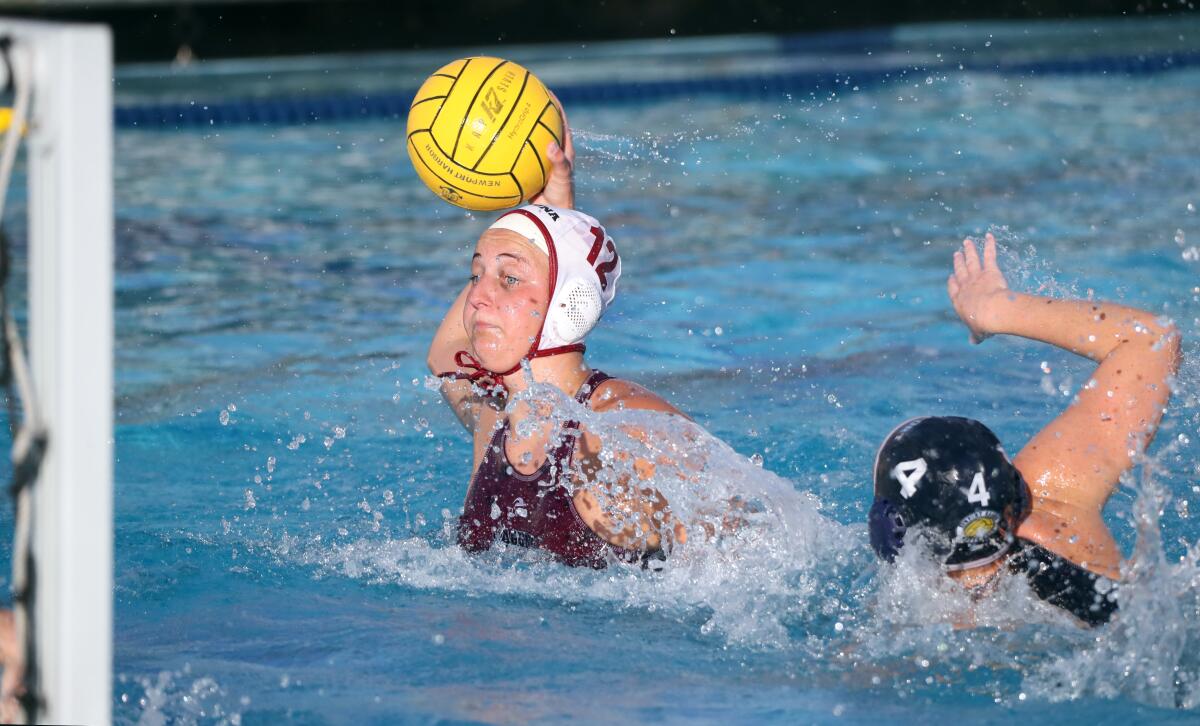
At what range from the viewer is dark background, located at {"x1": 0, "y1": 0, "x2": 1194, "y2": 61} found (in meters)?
12.1

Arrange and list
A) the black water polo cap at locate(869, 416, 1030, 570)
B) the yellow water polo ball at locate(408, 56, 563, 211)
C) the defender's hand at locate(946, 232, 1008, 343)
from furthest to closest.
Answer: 1. the yellow water polo ball at locate(408, 56, 563, 211)
2. the defender's hand at locate(946, 232, 1008, 343)
3. the black water polo cap at locate(869, 416, 1030, 570)

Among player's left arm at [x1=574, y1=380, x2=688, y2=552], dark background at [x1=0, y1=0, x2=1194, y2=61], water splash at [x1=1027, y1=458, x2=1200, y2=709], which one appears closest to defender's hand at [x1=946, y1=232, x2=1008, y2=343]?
water splash at [x1=1027, y1=458, x2=1200, y2=709]

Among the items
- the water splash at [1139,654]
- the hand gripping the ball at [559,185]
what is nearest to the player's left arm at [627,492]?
the hand gripping the ball at [559,185]

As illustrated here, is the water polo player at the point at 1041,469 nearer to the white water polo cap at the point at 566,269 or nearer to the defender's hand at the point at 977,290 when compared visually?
the defender's hand at the point at 977,290

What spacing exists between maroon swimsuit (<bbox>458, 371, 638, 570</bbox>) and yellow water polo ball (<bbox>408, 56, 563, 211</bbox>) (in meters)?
0.55

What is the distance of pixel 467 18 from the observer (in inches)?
512

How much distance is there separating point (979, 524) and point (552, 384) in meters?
0.99

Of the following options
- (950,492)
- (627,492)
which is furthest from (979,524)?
(627,492)

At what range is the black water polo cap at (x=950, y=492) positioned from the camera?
8.05 ft

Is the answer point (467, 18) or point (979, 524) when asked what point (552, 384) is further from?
point (467, 18)

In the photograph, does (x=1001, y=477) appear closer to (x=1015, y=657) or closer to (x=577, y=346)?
(x=1015, y=657)

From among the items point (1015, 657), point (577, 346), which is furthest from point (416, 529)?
point (1015, 657)

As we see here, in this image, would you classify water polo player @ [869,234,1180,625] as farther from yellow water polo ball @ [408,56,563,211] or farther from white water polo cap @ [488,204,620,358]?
yellow water polo ball @ [408,56,563,211]

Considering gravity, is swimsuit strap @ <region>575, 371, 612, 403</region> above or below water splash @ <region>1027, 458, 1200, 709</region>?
above
